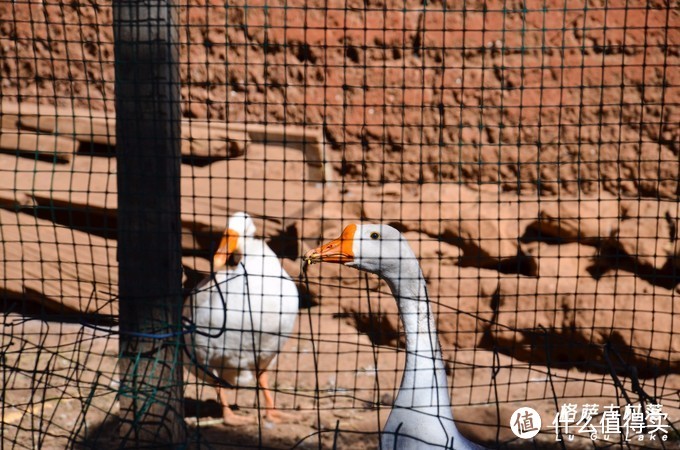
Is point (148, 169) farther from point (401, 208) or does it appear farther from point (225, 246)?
point (401, 208)

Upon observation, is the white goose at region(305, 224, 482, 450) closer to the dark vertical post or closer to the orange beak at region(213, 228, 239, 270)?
the dark vertical post

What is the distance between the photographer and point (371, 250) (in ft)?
9.43

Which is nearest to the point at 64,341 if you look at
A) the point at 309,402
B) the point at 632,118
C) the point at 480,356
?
the point at 309,402

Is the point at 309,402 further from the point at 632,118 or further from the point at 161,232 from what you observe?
the point at 632,118

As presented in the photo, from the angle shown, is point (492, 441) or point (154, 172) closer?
point (154, 172)

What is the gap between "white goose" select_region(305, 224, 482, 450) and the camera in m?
2.69

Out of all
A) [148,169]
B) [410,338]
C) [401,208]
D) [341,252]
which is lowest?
[410,338]

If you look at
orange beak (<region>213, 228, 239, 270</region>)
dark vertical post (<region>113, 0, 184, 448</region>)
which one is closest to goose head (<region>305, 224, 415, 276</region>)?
dark vertical post (<region>113, 0, 184, 448</region>)

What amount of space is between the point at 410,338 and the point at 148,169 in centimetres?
118

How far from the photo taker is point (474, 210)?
5.13 m

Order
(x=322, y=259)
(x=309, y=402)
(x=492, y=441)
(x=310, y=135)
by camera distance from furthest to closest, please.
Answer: (x=310, y=135) → (x=309, y=402) → (x=492, y=441) → (x=322, y=259)

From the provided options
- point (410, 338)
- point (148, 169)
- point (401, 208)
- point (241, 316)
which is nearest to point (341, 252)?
point (410, 338)

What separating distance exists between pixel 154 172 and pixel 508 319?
252 cm

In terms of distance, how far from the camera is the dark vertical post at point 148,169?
3178mm
